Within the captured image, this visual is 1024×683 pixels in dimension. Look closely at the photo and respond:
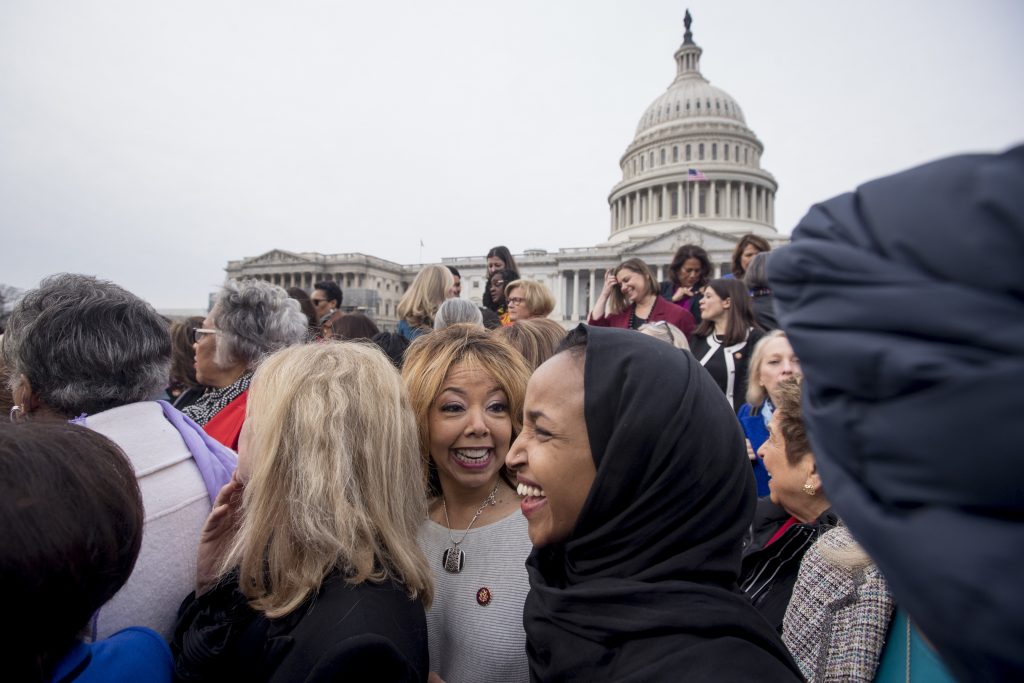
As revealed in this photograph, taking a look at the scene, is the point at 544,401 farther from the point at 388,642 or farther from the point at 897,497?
the point at 897,497

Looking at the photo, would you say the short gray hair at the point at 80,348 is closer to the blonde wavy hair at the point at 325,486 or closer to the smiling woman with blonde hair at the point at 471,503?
the blonde wavy hair at the point at 325,486

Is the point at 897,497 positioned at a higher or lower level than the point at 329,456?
higher

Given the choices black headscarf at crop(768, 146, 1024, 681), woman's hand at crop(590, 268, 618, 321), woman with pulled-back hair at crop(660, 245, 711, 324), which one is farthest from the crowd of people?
woman with pulled-back hair at crop(660, 245, 711, 324)

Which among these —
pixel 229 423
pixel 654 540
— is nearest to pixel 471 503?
pixel 654 540

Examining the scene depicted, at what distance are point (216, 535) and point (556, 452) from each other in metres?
1.49

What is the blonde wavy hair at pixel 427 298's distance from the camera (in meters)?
6.39

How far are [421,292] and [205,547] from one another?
14.1 feet

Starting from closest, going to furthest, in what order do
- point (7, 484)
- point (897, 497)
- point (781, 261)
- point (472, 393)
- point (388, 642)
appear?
point (897, 497)
point (781, 261)
point (7, 484)
point (388, 642)
point (472, 393)

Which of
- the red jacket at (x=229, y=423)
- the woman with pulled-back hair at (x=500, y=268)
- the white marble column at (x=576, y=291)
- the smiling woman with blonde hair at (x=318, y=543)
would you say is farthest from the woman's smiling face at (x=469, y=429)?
the white marble column at (x=576, y=291)

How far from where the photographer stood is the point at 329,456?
82.0 inches

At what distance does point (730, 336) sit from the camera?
591cm

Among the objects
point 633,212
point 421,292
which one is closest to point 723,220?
point 633,212

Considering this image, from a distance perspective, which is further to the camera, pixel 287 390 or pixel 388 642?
pixel 287 390

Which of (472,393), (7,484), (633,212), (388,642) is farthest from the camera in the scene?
(633,212)
